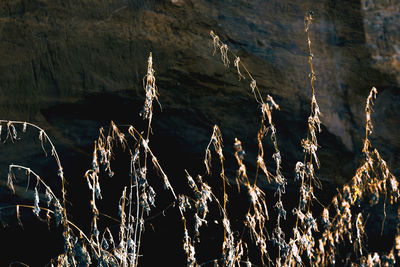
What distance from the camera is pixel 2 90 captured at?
2385 mm

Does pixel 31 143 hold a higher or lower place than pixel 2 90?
lower

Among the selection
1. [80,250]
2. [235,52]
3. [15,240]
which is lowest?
[15,240]

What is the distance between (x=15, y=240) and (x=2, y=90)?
68 centimetres

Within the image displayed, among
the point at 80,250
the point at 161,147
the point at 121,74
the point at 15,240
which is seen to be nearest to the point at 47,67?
the point at 121,74

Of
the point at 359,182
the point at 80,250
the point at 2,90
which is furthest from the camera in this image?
the point at 2,90

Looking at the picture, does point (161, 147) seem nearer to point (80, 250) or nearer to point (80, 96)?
point (80, 96)

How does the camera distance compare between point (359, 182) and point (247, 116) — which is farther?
point (247, 116)

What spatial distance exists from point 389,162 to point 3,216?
1739 mm

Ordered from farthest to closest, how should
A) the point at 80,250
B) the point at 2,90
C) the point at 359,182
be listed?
the point at 2,90 < the point at 359,182 < the point at 80,250

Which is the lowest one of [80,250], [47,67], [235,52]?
[80,250]

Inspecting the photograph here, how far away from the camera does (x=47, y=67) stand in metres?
2.39

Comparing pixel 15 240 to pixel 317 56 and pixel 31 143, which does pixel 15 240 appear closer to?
pixel 31 143

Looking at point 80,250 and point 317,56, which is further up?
point 317,56

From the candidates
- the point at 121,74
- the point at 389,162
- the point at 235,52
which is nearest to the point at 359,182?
the point at 389,162
